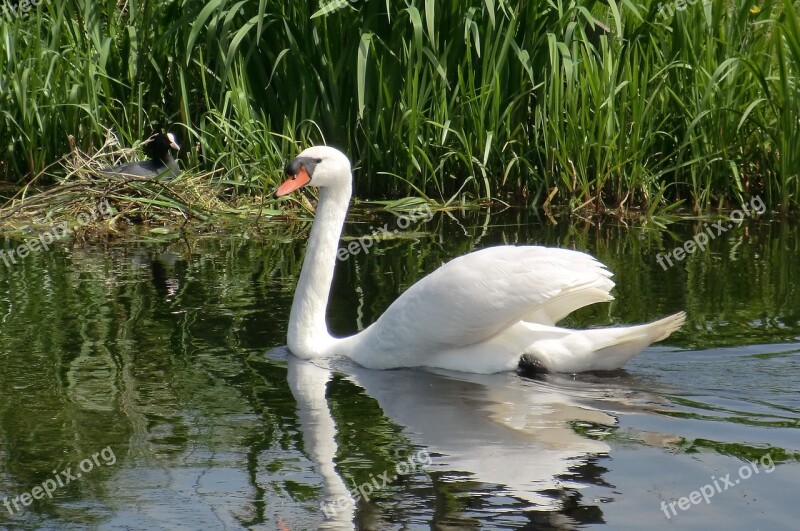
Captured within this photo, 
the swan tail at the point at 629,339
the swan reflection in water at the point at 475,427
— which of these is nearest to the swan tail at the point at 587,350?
the swan tail at the point at 629,339

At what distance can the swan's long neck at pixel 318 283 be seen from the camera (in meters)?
5.92

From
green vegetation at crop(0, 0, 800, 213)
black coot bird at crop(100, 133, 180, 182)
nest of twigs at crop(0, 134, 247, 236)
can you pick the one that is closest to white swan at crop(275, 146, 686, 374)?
nest of twigs at crop(0, 134, 247, 236)

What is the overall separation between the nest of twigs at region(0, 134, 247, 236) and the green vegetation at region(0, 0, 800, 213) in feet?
0.90

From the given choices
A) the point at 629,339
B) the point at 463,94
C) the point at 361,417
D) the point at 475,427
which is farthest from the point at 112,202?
the point at 475,427

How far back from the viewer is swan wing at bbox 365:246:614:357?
545 cm

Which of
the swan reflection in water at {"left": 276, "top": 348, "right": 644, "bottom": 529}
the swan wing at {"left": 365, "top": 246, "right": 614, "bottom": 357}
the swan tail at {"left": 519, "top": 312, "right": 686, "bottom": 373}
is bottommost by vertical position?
the swan reflection in water at {"left": 276, "top": 348, "right": 644, "bottom": 529}

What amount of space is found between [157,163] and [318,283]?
386 centimetres

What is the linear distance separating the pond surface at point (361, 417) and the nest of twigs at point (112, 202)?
1.36 meters

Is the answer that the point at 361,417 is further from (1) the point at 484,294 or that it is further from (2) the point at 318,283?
(2) the point at 318,283

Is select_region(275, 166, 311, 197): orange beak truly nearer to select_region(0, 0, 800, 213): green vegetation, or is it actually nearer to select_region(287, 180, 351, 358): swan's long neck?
select_region(287, 180, 351, 358): swan's long neck

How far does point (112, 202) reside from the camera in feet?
29.9

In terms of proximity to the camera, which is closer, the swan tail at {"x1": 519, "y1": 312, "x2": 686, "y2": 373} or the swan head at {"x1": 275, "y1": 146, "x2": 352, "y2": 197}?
the swan tail at {"x1": 519, "y1": 312, "x2": 686, "y2": 373}

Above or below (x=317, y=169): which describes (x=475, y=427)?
below

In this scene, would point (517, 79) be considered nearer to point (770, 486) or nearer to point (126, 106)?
point (126, 106)
